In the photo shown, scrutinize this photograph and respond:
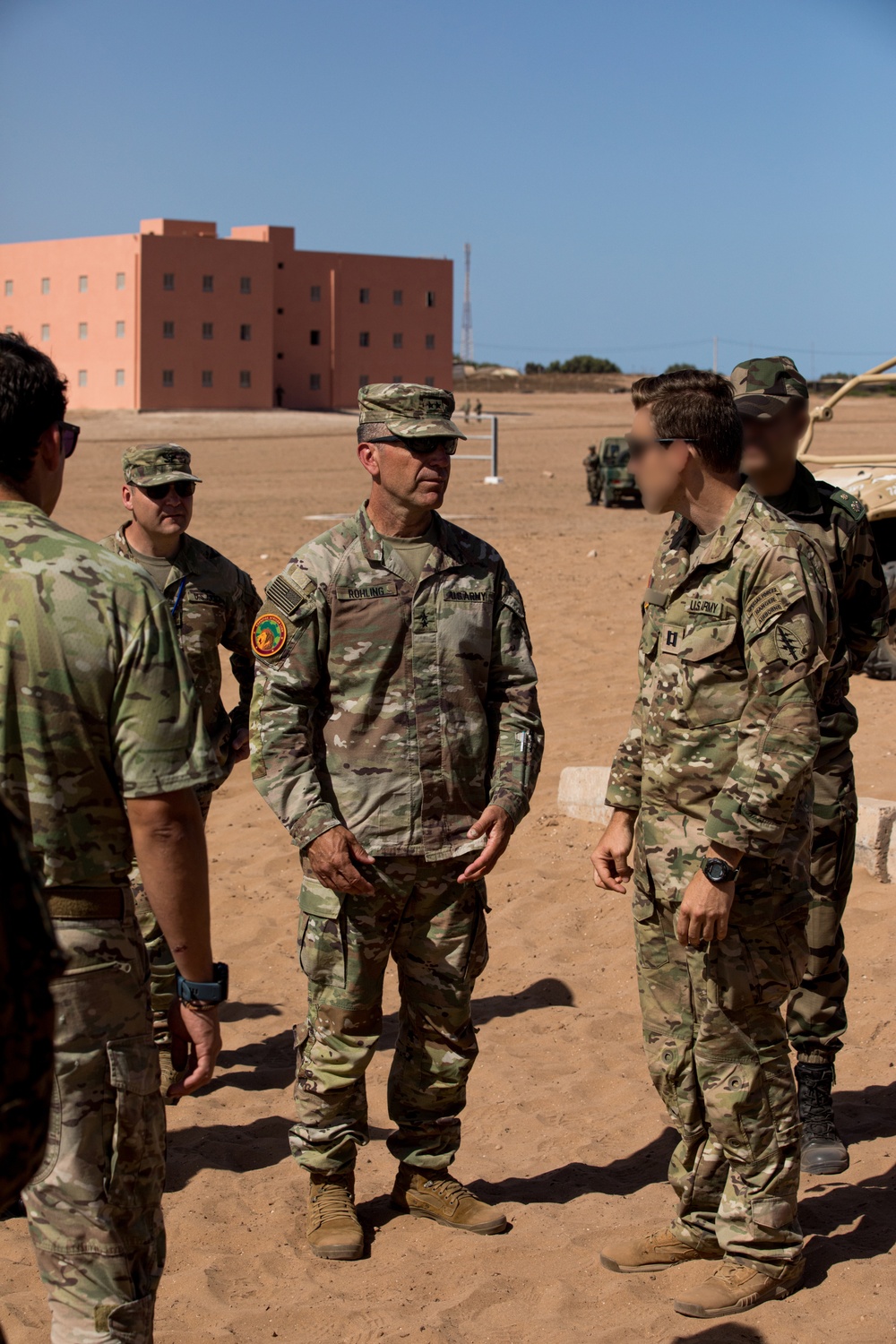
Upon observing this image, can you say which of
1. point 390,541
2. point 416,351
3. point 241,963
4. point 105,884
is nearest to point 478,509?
point 241,963

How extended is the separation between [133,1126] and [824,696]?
2.45m

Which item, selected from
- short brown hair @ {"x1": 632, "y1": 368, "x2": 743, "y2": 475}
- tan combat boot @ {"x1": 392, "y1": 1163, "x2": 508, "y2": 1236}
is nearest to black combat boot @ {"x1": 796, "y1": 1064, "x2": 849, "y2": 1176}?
tan combat boot @ {"x1": 392, "y1": 1163, "x2": 508, "y2": 1236}

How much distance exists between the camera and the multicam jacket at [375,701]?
364 cm

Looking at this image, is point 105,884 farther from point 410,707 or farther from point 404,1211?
point 404,1211

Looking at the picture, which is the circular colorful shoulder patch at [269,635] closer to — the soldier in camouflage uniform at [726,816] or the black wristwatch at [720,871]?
the soldier in camouflage uniform at [726,816]

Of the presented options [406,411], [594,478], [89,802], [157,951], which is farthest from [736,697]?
[594,478]

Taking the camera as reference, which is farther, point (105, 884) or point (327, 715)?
point (327, 715)

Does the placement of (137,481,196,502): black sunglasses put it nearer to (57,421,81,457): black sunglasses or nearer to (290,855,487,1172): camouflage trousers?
(290,855,487,1172): camouflage trousers

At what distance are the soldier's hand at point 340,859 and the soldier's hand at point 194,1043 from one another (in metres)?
1.04

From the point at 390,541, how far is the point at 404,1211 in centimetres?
192

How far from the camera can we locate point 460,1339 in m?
3.27

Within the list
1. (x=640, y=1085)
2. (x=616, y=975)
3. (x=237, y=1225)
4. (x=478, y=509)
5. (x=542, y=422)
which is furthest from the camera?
(x=542, y=422)

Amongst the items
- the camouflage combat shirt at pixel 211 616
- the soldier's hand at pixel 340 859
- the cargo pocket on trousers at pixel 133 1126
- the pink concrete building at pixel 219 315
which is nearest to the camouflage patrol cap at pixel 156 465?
the camouflage combat shirt at pixel 211 616

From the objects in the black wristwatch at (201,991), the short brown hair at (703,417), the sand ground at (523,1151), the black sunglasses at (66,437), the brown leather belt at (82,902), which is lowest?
the sand ground at (523,1151)
